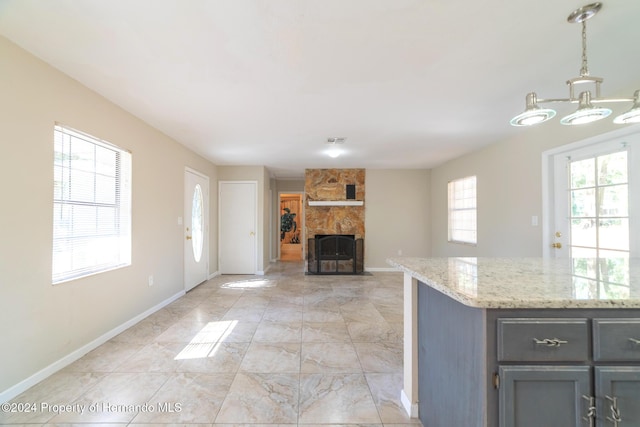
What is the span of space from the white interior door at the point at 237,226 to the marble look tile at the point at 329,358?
139 inches

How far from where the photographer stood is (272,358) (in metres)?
2.34

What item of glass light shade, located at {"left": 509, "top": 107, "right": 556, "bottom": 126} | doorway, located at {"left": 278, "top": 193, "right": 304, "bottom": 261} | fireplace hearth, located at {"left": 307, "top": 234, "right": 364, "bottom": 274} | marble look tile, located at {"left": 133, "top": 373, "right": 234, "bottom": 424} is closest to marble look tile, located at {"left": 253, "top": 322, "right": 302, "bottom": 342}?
marble look tile, located at {"left": 133, "top": 373, "right": 234, "bottom": 424}

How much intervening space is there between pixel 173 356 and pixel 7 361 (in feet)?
3.27

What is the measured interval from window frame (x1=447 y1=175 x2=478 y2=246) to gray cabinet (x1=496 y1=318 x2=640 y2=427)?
4004 millimetres

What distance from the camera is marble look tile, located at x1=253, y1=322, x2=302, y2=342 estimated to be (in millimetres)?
2713

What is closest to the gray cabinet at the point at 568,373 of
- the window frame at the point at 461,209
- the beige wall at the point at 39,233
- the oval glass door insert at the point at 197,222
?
the beige wall at the point at 39,233

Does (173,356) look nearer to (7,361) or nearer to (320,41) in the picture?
(7,361)

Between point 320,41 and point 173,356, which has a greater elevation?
point 320,41

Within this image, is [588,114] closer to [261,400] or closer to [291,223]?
[261,400]

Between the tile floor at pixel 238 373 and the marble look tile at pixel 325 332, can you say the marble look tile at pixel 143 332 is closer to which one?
the tile floor at pixel 238 373

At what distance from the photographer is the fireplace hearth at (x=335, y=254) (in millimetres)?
6043

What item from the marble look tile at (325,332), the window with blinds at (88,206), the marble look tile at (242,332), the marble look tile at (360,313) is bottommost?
the marble look tile at (360,313)

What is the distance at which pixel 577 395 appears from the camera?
989mm

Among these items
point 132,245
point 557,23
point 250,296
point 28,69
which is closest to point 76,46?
point 28,69
